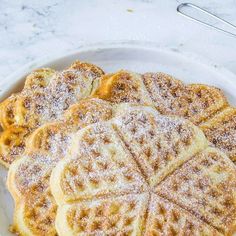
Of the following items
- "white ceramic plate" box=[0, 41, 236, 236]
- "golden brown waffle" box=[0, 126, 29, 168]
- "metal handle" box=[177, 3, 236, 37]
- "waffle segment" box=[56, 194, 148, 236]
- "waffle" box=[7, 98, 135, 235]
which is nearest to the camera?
"waffle segment" box=[56, 194, 148, 236]

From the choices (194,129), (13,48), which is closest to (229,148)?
(194,129)

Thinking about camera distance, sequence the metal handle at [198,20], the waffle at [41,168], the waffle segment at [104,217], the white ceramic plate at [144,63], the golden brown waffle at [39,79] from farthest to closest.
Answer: the metal handle at [198,20] → the white ceramic plate at [144,63] → the golden brown waffle at [39,79] → the waffle at [41,168] → the waffle segment at [104,217]

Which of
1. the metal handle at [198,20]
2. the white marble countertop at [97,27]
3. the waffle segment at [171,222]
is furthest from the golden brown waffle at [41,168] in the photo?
the metal handle at [198,20]

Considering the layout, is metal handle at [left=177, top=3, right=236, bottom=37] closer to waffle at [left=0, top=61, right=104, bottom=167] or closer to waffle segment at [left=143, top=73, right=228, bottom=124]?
waffle segment at [left=143, top=73, right=228, bottom=124]

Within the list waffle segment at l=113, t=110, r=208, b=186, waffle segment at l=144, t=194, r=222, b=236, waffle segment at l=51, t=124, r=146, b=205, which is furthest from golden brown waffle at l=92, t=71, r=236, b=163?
waffle segment at l=144, t=194, r=222, b=236

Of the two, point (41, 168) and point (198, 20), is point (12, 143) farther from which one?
point (198, 20)

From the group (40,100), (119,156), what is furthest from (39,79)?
(119,156)

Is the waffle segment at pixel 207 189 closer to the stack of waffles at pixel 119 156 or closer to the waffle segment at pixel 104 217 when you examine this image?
the stack of waffles at pixel 119 156
